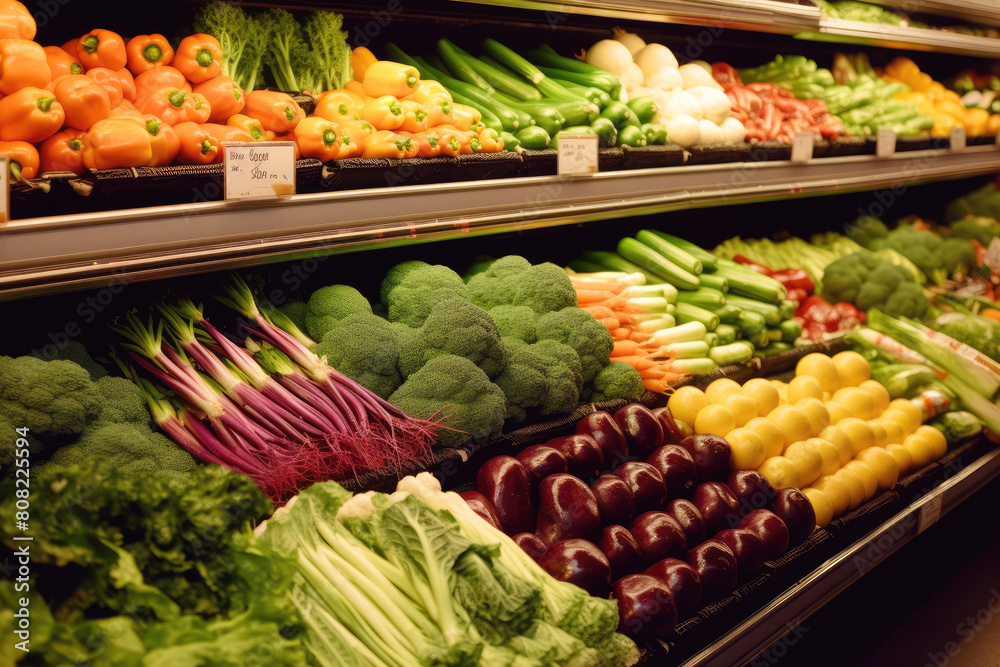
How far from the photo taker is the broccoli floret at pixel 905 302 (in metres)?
3.21

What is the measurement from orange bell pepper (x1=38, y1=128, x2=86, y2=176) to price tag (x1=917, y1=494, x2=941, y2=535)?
2.45m

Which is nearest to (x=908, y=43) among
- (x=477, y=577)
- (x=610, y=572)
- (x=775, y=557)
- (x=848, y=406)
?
(x=848, y=406)

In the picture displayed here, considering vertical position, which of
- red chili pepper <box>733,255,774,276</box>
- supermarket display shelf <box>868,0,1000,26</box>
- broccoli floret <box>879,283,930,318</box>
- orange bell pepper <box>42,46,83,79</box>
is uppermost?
supermarket display shelf <box>868,0,1000,26</box>

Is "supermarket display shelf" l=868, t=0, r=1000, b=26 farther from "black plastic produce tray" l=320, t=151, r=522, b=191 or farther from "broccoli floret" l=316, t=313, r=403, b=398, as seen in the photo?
"broccoli floret" l=316, t=313, r=403, b=398

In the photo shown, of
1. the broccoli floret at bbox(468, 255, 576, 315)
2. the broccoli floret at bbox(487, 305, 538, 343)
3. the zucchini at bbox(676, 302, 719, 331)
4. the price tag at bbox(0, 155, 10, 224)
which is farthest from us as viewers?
the zucchini at bbox(676, 302, 719, 331)

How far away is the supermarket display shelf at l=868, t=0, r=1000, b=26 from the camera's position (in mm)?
3328

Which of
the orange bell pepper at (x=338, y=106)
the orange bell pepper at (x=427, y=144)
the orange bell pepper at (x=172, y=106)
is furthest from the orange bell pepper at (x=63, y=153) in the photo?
the orange bell pepper at (x=427, y=144)

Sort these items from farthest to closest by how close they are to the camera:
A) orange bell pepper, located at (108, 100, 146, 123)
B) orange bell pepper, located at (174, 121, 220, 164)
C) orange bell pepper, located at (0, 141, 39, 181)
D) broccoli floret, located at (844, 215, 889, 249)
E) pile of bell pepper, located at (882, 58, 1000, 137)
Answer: broccoli floret, located at (844, 215, 889, 249)
pile of bell pepper, located at (882, 58, 1000, 137)
orange bell pepper, located at (174, 121, 220, 164)
orange bell pepper, located at (108, 100, 146, 123)
orange bell pepper, located at (0, 141, 39, 181)

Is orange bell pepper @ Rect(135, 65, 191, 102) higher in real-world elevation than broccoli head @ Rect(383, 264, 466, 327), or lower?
higher

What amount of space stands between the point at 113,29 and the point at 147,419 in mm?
1046

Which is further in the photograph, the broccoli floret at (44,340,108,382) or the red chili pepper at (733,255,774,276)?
the red chili pepper at (733,255,774,276)

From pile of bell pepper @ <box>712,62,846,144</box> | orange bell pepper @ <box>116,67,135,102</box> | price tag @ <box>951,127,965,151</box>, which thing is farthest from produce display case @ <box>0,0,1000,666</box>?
price tag @ <box>951,127,965,151</box>

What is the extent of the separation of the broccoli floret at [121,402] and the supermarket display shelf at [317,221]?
11.5 inches

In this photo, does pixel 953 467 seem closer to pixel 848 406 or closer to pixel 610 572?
pixel 848 406
